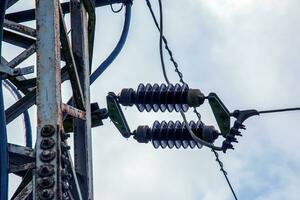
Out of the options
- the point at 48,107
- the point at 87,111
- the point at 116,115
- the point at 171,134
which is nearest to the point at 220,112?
the point at 171,134

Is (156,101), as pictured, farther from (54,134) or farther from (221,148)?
(54,134)

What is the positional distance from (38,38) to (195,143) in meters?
1.21

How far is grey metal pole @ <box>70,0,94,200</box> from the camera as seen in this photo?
14.5 feet

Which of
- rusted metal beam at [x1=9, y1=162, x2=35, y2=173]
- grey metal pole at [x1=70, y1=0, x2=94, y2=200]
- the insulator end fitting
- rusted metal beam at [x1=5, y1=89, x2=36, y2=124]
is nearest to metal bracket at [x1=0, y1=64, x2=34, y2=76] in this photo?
rusted metal beam at [x1=5, y1=89, x2=36, y2=124]

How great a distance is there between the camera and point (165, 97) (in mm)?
4664

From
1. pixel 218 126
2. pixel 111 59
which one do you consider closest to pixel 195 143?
pixel 218 126

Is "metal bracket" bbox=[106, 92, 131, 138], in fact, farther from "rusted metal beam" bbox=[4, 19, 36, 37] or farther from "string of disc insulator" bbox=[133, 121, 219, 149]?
"rusted metal beam" bbox=[4, 19, 36, 37]

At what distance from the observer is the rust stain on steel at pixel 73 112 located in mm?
4188

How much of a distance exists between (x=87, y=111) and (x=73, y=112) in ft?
0.79

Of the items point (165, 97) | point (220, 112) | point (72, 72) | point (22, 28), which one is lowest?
point (220, 112)

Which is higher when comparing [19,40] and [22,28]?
[19,40]

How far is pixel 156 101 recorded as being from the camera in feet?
15.3

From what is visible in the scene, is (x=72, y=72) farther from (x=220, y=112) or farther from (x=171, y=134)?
(x=220, y=112)

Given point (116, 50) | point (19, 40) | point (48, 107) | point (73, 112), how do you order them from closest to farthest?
point (48, 107), point (73, 112), point (19, 40), point (116, 50)
